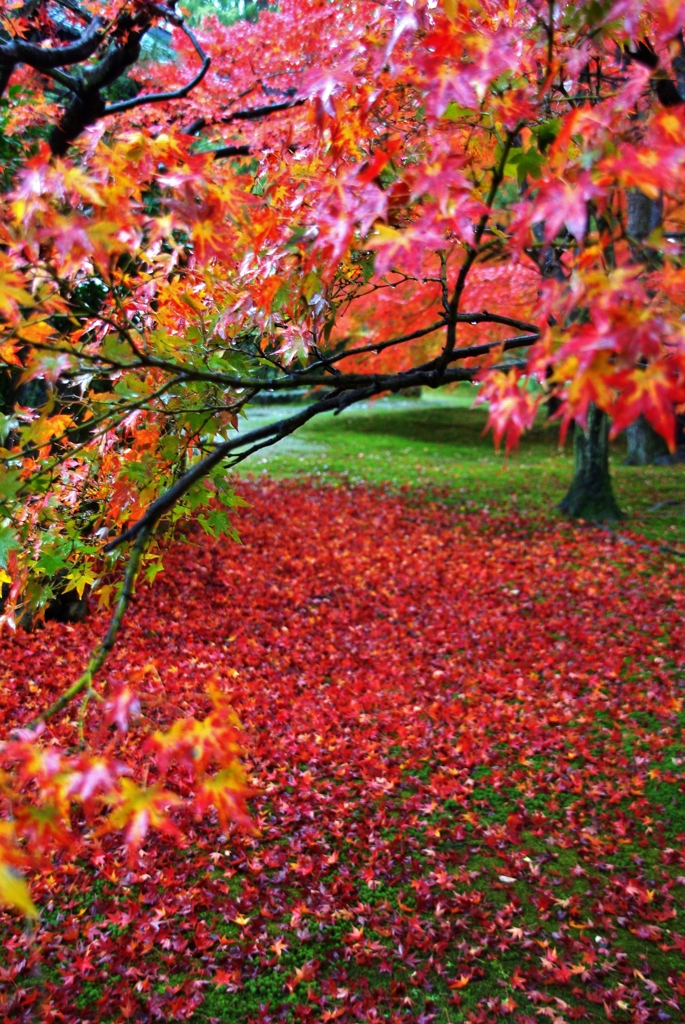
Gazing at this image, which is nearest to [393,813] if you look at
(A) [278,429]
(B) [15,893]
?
(A) [278,429]

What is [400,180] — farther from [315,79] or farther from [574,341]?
[574,341]

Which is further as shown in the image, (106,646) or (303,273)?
(303,273)

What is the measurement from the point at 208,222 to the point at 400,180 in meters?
0.42

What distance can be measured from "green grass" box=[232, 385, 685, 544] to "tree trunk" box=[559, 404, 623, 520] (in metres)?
0.32

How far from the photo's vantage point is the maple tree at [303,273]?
116cm

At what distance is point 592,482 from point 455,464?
4791 millimetres

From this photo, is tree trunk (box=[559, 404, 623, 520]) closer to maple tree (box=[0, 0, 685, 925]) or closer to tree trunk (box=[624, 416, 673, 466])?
tree trunk (box=[624, 416, 673, 466])

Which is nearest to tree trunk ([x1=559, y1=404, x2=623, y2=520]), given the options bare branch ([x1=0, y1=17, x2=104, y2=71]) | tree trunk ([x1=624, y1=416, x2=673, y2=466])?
tree trunk ([x1=624, y1=416, x2=673, y2=466])

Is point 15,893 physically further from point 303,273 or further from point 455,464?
point 455,464

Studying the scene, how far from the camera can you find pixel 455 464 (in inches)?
566

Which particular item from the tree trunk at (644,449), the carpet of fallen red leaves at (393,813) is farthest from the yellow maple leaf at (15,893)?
the tree trunk at (644,449)

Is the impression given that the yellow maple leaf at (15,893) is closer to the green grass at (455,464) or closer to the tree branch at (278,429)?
the tree branch at (278,429)

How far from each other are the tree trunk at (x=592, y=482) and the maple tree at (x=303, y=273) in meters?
6.80

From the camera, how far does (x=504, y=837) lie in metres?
4.02
